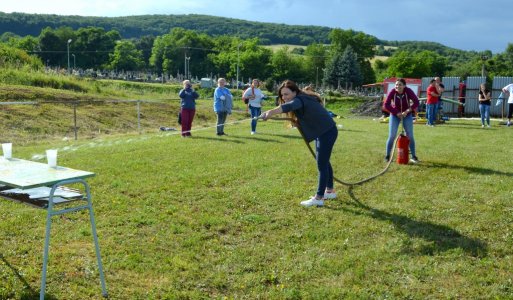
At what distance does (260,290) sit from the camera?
491cm

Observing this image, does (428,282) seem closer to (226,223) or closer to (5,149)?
(226,223)

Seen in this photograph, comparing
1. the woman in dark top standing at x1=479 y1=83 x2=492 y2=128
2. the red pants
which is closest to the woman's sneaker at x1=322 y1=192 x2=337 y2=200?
the red pants

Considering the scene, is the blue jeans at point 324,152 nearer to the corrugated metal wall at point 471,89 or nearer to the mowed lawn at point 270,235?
the mowed lawn at point 270,235

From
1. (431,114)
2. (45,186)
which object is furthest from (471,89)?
(45,186)

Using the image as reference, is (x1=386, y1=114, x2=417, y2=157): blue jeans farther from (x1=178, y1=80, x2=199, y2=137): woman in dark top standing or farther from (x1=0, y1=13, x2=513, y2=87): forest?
(x1=0, y1=13, x2=513, y2=87): forest

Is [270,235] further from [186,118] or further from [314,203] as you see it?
[186,118]

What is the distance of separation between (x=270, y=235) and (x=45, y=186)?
2.90 meters

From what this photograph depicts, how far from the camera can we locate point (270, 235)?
6.43m

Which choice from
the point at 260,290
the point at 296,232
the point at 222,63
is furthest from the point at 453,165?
the point at 222,63

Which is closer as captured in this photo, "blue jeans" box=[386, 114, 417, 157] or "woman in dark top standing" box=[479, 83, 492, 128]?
"blue jeans" box=[386, 114, 417, 157]

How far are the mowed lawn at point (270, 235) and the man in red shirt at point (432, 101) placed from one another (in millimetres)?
9476

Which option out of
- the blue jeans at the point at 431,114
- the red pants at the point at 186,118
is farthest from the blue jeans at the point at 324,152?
the blue jeans at the point at 431,114

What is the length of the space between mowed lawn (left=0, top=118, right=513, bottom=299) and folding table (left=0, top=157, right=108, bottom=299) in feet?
2.01

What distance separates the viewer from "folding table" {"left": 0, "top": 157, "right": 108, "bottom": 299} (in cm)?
434
